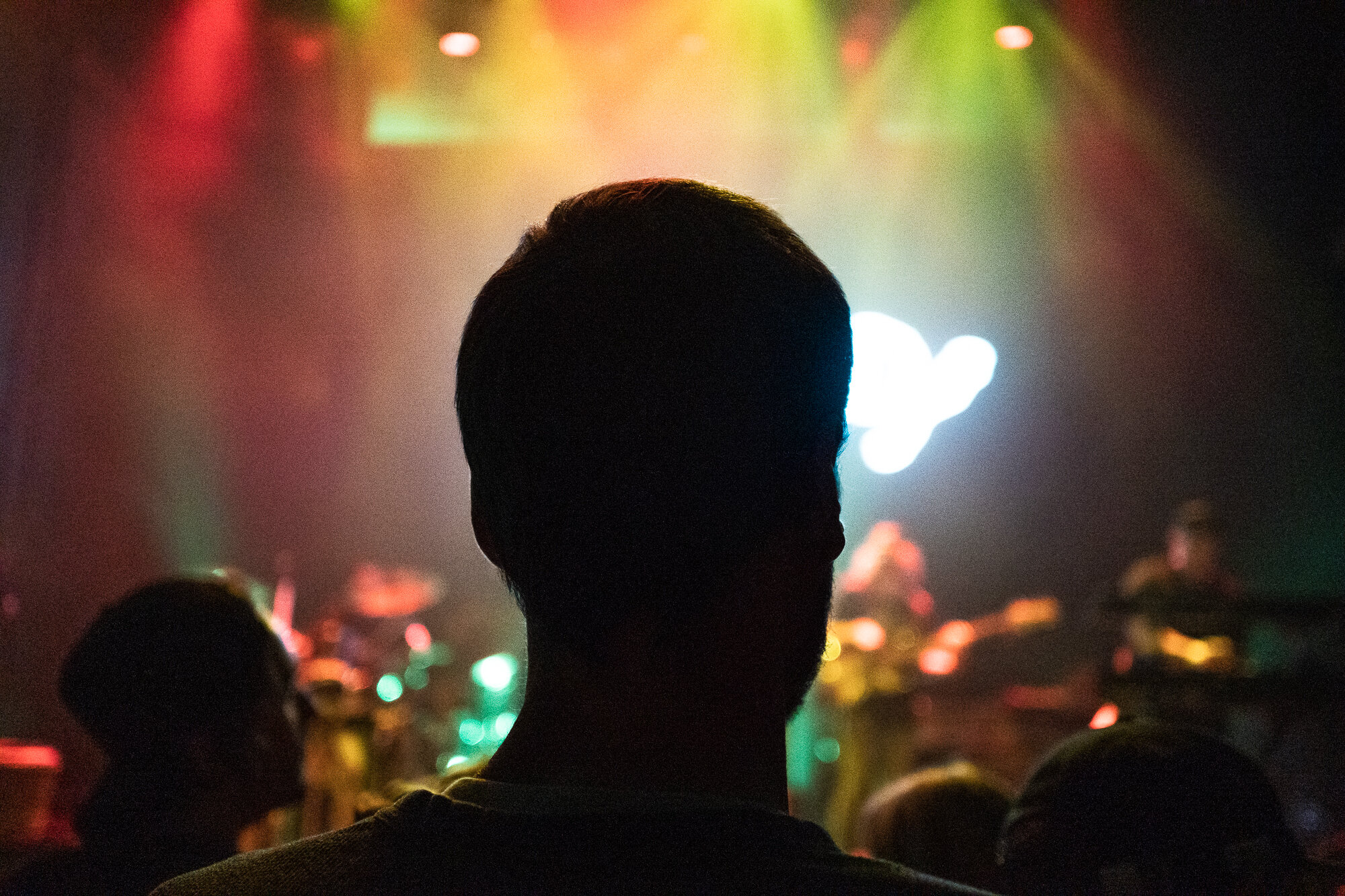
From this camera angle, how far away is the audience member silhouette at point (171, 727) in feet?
6.57

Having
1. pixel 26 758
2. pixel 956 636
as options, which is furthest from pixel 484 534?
pixel 956 636

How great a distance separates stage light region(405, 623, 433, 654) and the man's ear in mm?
8189

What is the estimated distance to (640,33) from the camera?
314 inches

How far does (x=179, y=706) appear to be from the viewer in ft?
6.65

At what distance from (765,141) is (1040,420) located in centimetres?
361

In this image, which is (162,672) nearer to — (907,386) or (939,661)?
(939,661)

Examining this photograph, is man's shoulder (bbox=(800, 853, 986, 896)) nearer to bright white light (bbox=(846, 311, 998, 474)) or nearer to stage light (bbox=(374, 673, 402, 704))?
stage light (bbox=(374, 673, 402, 704))

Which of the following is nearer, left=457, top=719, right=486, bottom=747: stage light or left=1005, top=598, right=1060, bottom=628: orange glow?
left=457, top=719, right=486, bottom=747: stage light

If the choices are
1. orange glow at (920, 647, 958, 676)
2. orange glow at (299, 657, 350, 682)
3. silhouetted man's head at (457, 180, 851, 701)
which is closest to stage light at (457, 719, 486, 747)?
orange glow at (299, 657, 350, 682)

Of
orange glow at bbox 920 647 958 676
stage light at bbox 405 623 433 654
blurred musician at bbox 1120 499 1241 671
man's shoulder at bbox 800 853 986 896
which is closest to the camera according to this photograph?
man's shoulder at bbox 800 853 986 896

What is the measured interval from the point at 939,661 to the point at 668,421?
8.39 meters

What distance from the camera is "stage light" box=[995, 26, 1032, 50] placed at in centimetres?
763

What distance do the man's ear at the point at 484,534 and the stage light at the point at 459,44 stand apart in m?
7.61

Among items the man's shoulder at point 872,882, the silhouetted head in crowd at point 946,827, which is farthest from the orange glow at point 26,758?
the man's shoulder at point 872,882
